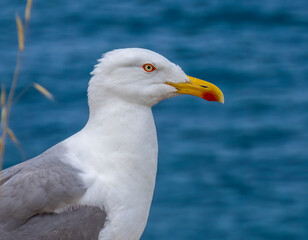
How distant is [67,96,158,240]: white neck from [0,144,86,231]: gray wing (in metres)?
0.08

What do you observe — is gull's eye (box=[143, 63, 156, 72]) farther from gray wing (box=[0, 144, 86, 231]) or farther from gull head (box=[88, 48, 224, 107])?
gray wing (box=[0, 144, 86, 231])

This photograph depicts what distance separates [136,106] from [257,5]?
14635 mm

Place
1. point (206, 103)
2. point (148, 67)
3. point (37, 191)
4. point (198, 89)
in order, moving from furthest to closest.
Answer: point (206, 103), point (198, 89), point (148, 67), point (37, 191)

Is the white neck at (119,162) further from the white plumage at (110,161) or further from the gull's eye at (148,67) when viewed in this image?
the gull's eye at (148,67)

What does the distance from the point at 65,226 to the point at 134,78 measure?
0.92 m

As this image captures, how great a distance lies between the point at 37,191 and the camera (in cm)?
396

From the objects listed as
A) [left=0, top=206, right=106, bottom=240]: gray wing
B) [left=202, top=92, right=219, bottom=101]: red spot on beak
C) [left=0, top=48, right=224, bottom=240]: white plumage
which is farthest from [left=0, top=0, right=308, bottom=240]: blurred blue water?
[left=0, top=206, right=106, bottom=240]: gray wing

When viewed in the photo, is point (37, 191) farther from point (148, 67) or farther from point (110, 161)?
point (148, 67)

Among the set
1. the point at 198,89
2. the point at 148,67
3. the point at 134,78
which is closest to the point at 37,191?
the point at 134,78

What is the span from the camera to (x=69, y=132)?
14.0 metres

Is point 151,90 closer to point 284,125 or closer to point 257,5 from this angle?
point 284,125

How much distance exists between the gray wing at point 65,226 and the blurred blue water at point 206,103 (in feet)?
27.0

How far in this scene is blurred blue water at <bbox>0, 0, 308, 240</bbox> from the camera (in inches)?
507

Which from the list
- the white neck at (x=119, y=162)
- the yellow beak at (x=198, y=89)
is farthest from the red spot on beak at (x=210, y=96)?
the white neck at (x=119, y=162)
